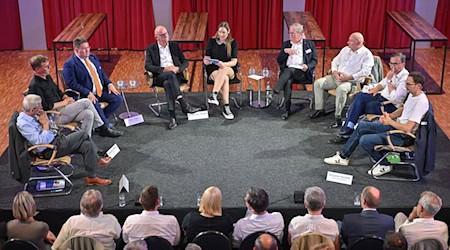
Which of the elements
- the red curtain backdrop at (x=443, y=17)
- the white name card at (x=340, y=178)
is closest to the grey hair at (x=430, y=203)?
the white name card at (x=340, y=178)

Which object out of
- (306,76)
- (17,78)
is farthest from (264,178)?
(17,78)

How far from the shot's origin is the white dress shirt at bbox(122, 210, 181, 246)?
4949 mm

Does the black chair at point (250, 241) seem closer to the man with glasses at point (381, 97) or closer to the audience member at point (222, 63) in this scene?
the man with glasses at point (381, 97)

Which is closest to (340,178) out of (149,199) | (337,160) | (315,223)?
(337,160)

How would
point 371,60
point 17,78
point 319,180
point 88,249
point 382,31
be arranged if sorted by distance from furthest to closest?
point 382,31, point 17,78, point 371,60, point 319,180, point 88,249

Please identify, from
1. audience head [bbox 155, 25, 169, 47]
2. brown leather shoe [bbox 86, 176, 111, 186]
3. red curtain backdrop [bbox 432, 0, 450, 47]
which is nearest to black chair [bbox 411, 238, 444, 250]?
brown leather shoe [bbox 86, 176, 111, 186]

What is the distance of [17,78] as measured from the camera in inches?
394

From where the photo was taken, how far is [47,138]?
6.14m

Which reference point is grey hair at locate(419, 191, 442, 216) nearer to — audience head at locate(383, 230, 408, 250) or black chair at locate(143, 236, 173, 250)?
audience head at locate(383, 230, 408, 250)

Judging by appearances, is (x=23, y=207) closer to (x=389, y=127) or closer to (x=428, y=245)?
(x=428, y=245)

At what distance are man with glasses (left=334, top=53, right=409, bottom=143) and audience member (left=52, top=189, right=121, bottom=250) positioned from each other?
127 inches

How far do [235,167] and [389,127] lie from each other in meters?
1.58

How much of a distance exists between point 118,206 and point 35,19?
6.24 m

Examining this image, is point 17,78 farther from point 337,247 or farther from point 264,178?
point 337,247
